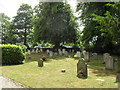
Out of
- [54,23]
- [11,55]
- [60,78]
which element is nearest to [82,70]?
[60,78]

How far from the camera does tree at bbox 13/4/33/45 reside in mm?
37219

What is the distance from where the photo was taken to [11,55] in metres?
12.0

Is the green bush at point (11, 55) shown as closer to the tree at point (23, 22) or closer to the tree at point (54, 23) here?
the tree at point (54, 23)

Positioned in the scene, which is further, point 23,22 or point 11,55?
point 23,22

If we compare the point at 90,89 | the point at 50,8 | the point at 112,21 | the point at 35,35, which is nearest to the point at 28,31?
the point at 35,35

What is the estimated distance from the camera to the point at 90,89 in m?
5.17

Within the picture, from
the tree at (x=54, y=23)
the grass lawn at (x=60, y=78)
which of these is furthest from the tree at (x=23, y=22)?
the grass lawn at (x=60, y=78)

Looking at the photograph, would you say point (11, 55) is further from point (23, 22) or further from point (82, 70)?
point (23, 22)

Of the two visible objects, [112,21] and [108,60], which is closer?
[108,60]

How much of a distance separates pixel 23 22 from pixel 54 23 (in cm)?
1497

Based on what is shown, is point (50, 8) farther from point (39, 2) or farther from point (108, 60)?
point (108, 60)

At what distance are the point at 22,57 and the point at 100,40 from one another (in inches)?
568

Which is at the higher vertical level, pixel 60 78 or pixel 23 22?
pixel 23 22

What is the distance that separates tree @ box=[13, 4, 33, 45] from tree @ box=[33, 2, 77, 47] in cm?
1066
